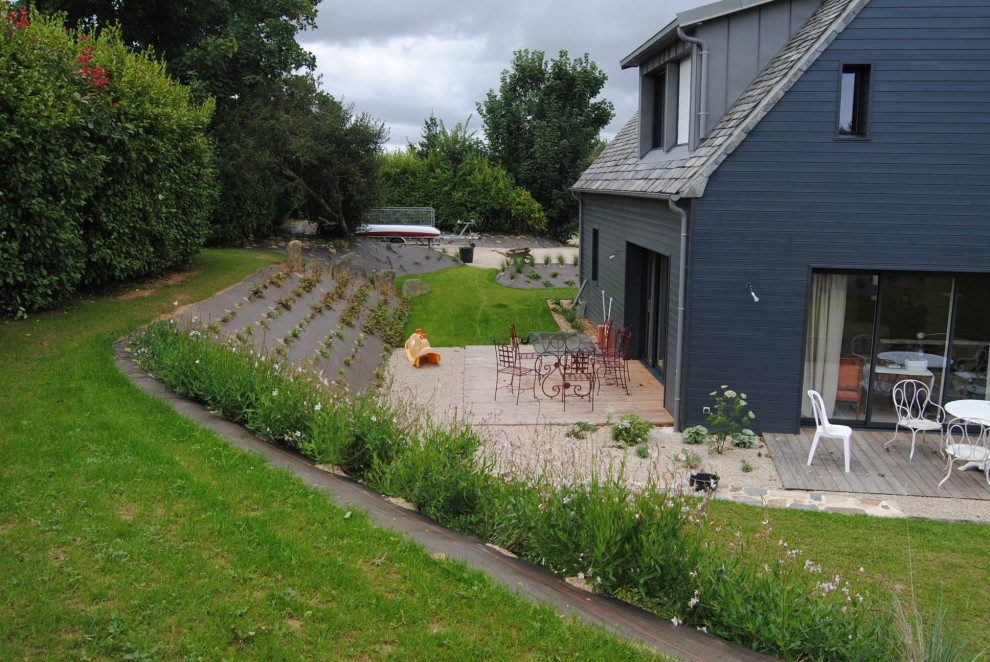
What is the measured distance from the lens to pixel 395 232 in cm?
2939

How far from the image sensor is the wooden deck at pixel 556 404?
10680mm

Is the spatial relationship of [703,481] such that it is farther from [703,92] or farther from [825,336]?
[703,92]

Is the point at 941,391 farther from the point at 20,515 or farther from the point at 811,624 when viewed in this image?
the point at 20,515

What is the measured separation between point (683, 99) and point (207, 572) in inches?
388

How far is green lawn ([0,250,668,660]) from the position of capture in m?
3.80

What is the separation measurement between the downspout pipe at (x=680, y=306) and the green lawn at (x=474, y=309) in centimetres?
619

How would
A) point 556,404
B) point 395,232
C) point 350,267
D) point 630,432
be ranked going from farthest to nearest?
point 395,232 → point 350,267 → point 556,404 → point 630,432

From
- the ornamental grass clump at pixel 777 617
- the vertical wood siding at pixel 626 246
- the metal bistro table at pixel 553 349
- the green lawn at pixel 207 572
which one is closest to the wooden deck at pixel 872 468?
the vertical wood siding at pixel 626 246

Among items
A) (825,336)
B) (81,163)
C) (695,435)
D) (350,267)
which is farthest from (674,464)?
(350,267)

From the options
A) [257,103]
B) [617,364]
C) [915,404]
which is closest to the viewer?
[915,404]

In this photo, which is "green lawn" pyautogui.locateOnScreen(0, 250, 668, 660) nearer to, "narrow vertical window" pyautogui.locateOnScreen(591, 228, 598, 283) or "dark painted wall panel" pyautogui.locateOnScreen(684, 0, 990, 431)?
"dark painted wall panel" pyautogui.locateOnScreen(684, 0, 990, 431)

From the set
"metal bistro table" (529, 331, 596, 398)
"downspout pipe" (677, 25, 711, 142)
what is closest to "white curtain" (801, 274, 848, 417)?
"downspout pipe" (677, 25, 711, 142)

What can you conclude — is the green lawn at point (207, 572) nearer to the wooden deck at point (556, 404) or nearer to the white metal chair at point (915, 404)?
the wooden deck at point (556, 404)

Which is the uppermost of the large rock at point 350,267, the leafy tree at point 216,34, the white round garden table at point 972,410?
the leafy tree at point 216,34
